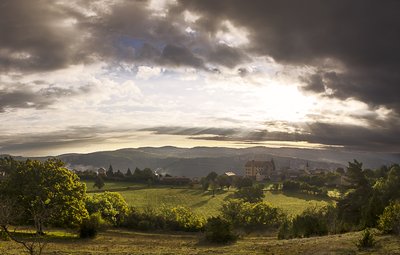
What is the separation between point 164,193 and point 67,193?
6883 cm

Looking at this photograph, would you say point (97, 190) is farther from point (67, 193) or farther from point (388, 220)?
point (388, 220)

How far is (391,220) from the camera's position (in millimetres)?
36656

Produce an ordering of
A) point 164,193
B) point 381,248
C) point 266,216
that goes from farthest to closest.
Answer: point 164,193
point 266,216
point 381,248

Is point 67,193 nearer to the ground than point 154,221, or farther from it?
farther from it

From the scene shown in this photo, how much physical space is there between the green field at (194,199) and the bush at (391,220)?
199 feet

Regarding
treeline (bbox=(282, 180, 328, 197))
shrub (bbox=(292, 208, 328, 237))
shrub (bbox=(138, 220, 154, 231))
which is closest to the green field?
treeline (bbox=(282, 180, 328, 197))

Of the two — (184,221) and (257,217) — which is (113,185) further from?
(257,217)

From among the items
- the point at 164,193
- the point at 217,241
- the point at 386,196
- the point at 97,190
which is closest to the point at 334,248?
the point at 217,241

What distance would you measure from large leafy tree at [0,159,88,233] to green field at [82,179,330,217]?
42.3 metres

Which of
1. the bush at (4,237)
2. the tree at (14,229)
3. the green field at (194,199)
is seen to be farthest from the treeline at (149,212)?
the green field at (194,199)

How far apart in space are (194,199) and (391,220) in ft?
282

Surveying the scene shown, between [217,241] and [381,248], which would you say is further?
[217,241]

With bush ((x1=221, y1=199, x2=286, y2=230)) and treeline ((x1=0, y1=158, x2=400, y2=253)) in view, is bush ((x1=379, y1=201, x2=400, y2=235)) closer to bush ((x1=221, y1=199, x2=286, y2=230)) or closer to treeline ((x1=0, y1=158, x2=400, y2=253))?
treeline ((x1=0, y1=158, x2=400, y2=253))

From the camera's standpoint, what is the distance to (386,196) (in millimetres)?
66125
